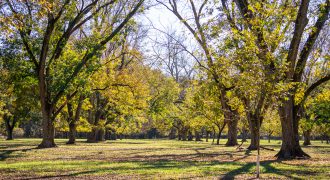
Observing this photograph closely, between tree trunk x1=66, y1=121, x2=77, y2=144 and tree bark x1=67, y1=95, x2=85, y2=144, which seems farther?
tree trunk x1=66, y1=121, x2=77, y2=144

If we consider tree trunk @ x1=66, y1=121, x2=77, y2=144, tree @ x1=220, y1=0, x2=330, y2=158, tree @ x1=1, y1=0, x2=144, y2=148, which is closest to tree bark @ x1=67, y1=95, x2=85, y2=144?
tree trunk @ x1=66, y1=121, x2=77, y2=144

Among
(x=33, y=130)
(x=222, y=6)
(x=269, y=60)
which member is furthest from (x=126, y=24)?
(x=33, y=130)

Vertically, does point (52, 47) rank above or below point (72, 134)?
above

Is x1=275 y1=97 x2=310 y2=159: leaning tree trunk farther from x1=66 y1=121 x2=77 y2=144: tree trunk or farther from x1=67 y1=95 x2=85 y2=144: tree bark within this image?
x1=66 y1=121 x2=77 y2=144: tree trunk

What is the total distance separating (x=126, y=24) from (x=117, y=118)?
67.0ft

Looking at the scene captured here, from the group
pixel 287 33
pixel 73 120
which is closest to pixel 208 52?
pixel 287 33

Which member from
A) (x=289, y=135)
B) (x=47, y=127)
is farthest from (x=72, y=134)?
(x=289, y=135)

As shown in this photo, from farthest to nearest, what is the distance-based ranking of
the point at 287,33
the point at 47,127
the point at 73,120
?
the point at 73,120 < the point at 47,127 < the point at 287,33

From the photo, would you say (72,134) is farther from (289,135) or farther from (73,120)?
(289,135)

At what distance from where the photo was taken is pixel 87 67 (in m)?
24.8

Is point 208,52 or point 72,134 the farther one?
point 72,134

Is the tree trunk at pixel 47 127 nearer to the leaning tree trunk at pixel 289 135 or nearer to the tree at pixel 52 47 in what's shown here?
the tree at pixel 52 47

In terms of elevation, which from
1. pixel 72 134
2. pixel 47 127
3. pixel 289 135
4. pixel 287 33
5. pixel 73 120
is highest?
pixel 287 33

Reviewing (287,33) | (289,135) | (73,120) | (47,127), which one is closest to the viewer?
(289,135)
